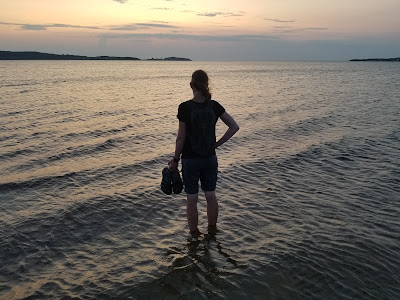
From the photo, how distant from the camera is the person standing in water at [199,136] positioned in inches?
235

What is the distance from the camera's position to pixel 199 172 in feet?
21.4

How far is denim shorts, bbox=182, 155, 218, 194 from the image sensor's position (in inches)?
251

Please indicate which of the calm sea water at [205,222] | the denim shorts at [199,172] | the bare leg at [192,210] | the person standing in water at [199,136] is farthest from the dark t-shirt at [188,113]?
the bare leg at [192,210]

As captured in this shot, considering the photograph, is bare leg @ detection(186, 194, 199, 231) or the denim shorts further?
bare leg @ detection(186, 194, 199, 231)

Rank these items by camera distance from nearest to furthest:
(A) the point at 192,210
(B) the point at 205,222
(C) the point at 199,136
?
(C) the point at 199,136
(A) the point at 192,210
(B) the point at 205,222

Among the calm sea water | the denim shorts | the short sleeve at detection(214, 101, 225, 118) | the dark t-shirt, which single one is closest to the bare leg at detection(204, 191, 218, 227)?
the denim shorts

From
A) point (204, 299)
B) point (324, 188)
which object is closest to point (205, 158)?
point (204, 299)

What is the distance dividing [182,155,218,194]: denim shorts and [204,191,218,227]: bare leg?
170 mm

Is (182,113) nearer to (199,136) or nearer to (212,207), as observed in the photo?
(199,136)

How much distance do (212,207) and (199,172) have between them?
0.87 metres

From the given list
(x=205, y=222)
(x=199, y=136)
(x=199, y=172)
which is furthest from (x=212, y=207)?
(x=199, y=136)

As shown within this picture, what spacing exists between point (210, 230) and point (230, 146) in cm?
903

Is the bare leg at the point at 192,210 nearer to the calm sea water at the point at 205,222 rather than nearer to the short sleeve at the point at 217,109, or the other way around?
the calm sea water at the point at 205,222

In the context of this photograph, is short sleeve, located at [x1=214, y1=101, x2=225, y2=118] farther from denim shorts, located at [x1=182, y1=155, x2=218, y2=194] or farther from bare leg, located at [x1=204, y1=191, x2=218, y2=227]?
bare leg, located at [x1=204, y1=191, x2=218, y2=227]
